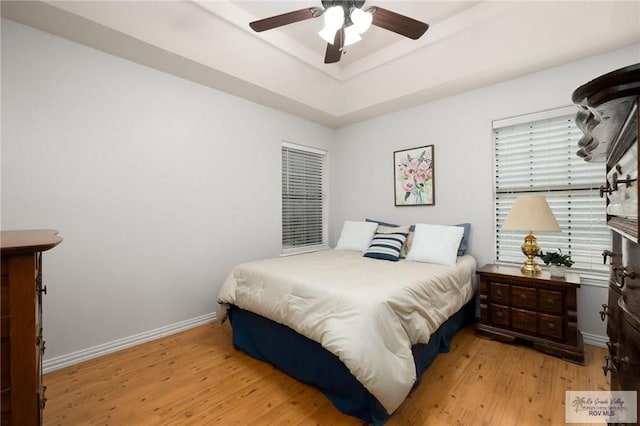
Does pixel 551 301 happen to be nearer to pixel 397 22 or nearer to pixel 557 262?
pixel 557 262

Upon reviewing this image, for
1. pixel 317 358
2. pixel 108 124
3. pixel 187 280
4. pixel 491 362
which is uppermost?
pixel 108 124

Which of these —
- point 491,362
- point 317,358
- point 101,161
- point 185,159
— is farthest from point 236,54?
point 491,362

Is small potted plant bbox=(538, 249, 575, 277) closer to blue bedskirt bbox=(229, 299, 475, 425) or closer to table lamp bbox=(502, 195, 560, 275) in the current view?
table lamp bbox=(502, 195, 560, 275)

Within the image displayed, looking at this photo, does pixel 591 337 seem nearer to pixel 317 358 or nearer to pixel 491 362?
pixel 491 362

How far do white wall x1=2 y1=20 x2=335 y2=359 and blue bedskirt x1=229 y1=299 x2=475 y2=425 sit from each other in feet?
2.89

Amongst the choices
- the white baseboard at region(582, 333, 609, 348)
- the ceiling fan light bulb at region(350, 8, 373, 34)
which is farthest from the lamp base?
the ceiling fan light bulb at region(350, 8, 373, 34)

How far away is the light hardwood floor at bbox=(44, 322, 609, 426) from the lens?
1589mm

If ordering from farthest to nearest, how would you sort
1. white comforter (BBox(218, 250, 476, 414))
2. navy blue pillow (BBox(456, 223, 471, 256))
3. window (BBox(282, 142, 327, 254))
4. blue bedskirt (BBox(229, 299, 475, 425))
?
window (BBox(282, 142, 327, 254)) → navy blue pillow (BBox(456, 223, 471, 256)) → blue bedskirt (BBox(229, 299, 475, 425)) → white comforter (BBox(218, 250, 476, 414))

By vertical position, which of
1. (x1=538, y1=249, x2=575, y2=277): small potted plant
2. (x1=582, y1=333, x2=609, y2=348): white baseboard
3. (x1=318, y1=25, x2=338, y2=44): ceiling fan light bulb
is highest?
(x1=318, y1=25, x2=338, y2=44): ceiling fan light bulb

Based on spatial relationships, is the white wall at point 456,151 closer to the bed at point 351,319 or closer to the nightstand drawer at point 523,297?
the nightstand drawer at point 523,297

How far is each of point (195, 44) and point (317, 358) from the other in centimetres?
271

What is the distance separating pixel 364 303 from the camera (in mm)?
1571

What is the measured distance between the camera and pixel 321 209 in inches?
174

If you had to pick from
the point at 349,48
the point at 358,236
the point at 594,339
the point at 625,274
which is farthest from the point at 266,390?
the point at 349,48
